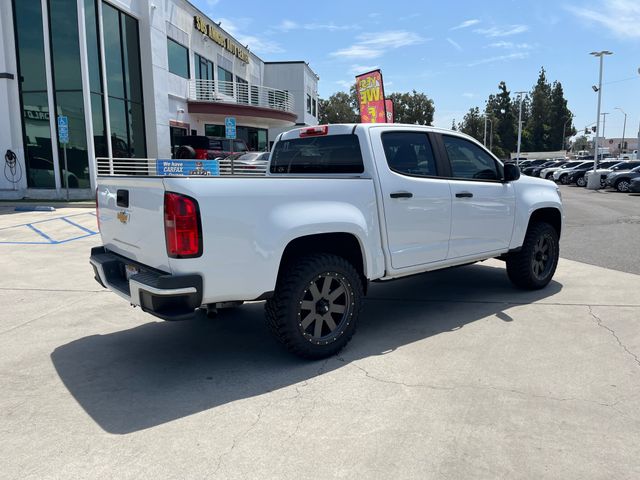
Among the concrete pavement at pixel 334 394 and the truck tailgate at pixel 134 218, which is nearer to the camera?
the concrete pavement at pixel 334 394

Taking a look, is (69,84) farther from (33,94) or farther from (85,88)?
(33,94)

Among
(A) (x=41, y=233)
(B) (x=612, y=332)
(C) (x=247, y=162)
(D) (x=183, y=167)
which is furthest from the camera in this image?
(C) (x=247, y=162)

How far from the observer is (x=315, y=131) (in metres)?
5.02

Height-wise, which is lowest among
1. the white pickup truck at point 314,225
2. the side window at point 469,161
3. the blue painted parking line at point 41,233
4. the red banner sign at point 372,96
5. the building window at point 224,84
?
the blue painted parking line at point 41,233

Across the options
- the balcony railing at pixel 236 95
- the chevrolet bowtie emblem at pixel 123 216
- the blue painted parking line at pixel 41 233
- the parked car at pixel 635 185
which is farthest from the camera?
the balcony railing at pixel 236 95

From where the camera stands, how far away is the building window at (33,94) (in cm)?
1780

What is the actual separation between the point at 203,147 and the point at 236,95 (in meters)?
9.34

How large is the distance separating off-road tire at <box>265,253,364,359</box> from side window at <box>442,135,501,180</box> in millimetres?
1818

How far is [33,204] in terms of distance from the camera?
17.0m

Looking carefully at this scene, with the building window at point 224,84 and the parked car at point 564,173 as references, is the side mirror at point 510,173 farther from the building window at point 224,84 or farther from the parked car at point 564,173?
the parked car at point 564,173

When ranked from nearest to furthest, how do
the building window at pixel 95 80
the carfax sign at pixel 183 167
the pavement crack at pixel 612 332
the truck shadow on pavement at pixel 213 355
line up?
the truck shadow on pavement at pixel 213 355 < the pavement crack at pixel 612 332 < the carfax sign at pixel 183 167 < the building window at pixel 95 80

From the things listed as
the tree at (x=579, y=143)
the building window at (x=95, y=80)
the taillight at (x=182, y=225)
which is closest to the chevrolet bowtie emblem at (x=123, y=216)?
the taillight at (x=182, y=225)

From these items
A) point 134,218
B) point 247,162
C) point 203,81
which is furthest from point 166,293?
point 203,81

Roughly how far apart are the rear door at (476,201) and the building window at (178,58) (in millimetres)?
23264
